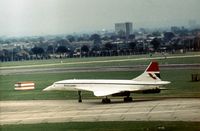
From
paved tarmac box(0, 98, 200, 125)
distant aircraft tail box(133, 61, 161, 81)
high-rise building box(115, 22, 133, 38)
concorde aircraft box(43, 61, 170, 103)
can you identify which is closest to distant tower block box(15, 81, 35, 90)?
paved tarmac box(0, 98, 200, 125)

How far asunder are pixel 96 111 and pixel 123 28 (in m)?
3.31

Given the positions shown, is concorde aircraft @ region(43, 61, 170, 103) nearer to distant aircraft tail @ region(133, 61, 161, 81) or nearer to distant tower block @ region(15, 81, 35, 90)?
distant aircraft tail @ region(133, 61, 161, 81)

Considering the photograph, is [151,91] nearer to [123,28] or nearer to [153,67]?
[153,67]

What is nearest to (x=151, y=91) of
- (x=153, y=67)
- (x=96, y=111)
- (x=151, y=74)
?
(x=151, y=74)

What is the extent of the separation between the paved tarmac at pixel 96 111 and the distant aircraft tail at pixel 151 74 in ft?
2.71

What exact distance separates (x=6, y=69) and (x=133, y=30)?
4.38 m

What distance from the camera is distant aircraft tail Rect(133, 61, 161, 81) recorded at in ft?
56.0

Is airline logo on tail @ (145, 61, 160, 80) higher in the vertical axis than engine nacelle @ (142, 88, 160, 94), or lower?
higher

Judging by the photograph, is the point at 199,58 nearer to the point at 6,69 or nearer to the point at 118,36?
the point at 118,36

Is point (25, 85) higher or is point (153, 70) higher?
point (153, 70)

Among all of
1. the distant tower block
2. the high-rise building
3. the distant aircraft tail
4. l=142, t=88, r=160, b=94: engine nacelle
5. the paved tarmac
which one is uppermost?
the high-rise building

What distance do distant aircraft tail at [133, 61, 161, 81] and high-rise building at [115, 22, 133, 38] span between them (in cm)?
237

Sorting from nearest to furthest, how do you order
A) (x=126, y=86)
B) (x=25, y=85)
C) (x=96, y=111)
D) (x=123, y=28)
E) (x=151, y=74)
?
(x=123, y=28), (x=96, y=111), (x=25, y=85), (x=151, y=74), (x=126, y=86)

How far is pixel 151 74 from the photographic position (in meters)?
17.8
